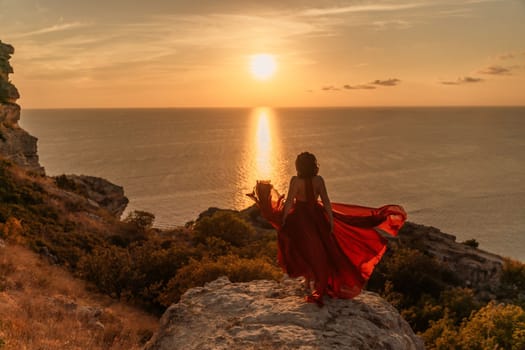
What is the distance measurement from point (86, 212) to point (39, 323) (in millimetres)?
20302

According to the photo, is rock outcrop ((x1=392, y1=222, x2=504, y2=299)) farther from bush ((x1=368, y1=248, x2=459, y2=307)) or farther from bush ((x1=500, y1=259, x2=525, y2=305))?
bush ((x1=368, y1=248, x2=459, y2=307))

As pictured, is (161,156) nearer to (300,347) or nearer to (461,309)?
(461,309)

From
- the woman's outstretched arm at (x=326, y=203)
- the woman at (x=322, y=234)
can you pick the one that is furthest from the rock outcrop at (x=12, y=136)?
the woman's outstretched arm at (x=326, y=203)

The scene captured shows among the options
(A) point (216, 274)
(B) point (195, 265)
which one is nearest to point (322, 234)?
(A) point (216, 274)

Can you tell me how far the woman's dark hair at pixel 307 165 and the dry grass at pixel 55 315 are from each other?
5728 millimetres

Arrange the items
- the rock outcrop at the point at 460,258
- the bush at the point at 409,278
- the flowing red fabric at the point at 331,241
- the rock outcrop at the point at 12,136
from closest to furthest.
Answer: the flowing red fabric at the point at 331,241
the bush at the point at 409,278
the rock outcrop at the point at 460,258
the rock outcrop at the point at 12,136

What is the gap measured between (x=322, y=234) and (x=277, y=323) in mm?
1997

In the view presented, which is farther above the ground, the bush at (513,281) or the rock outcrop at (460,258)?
the rock outcrop at (460,258)

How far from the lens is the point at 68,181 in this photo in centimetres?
3569

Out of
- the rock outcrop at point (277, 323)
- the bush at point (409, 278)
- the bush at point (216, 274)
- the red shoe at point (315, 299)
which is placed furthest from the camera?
the bush at point (409, 278)

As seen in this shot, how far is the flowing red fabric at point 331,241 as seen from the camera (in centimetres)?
827

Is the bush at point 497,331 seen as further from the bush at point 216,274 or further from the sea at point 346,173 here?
the sea at point 346,173

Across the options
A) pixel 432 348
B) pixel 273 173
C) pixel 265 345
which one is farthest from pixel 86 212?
pixel 273 173

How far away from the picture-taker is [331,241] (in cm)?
837
